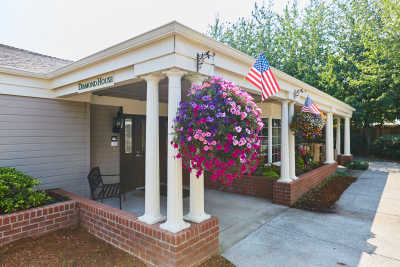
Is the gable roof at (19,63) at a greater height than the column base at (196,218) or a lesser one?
greater

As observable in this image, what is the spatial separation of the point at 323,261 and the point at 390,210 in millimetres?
3101

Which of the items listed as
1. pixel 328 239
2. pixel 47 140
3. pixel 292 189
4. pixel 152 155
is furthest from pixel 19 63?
pixel 328 239

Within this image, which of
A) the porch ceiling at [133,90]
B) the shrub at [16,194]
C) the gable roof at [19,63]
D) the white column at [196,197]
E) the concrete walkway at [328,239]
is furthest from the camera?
the gable roof at [19,63]

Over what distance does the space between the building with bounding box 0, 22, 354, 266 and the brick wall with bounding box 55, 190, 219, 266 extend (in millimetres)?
133

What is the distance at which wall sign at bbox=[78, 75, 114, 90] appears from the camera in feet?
12.1

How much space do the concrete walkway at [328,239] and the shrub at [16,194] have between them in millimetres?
3036

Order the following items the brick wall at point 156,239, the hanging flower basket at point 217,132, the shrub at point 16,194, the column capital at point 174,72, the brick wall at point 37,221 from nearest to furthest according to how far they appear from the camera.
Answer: the hanging flower basket at point 217,132 → the brick wall at point 156,239 → the column capital at point 174,72 → the brick wall at point 37,221 → the shrub at point 16,194

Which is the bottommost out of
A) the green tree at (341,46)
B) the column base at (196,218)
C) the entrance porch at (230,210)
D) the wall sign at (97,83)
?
the entrance porch at (230,210)

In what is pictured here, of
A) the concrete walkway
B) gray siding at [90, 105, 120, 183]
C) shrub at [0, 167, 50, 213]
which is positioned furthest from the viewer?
gray siding at [90, 105, 120, 183]

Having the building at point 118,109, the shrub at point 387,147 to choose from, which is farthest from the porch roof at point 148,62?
the shrub at point 387,147

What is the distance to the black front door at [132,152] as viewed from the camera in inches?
242

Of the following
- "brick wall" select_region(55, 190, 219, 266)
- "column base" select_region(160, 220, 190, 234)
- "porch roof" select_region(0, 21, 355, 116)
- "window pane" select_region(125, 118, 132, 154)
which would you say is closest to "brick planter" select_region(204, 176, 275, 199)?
"porch roof" select_region(0, 21, 355, 116)

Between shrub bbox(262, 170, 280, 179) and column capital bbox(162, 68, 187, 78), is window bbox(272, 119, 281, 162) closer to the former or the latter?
shrub bbox(262, 170, 280, 179)

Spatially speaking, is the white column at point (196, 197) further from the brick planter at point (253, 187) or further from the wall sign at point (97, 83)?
the brick planter at point (253, 187)
